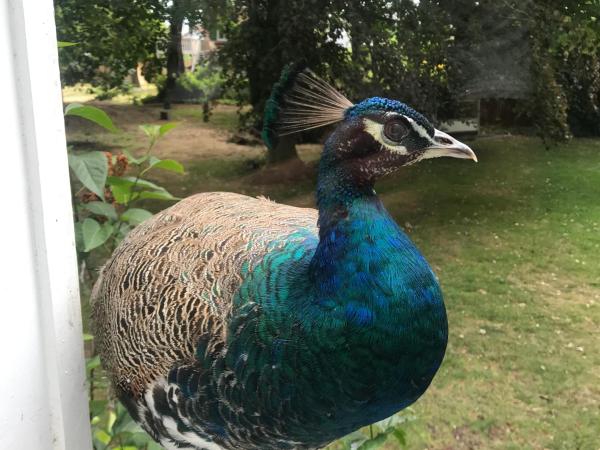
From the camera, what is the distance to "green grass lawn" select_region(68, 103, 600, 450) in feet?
4.04

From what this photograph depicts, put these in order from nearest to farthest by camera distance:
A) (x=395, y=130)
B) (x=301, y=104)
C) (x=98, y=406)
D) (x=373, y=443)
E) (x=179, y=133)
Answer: (x=395, y=130)
(x=301, y=104)
(x=373, y=443)
(x=98, y=406)
(x=179, y=133)

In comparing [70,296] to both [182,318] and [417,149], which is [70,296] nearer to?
[182,318]

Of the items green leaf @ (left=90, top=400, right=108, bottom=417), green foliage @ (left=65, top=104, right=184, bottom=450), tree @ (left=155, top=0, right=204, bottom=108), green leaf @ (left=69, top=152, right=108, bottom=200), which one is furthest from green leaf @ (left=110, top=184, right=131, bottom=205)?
green leaf @ (left=90, top=400, right=108, bottom=417)

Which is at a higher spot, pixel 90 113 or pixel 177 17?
pixel 177 17

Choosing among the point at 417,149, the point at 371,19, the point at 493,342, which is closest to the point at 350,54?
the point at 371,19

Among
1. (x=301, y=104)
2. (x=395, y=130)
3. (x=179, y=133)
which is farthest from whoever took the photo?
→ (x=179, y=133)

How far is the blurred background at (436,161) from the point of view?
3.46 ft

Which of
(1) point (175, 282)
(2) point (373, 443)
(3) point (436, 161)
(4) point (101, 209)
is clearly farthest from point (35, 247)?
(3) point (436, 161)

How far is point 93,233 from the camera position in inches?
Result: 44.9

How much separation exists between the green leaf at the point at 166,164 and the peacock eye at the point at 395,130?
60 cm

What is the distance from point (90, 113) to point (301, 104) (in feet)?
1.45

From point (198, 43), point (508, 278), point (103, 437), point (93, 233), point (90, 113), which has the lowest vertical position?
point (103, 437)

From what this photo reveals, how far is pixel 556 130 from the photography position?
1207 millimetres

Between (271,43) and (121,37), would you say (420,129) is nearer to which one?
(271,43)
